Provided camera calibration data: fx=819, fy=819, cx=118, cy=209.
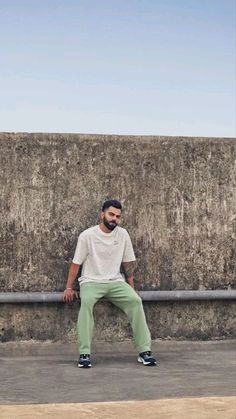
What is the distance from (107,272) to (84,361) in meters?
0.72

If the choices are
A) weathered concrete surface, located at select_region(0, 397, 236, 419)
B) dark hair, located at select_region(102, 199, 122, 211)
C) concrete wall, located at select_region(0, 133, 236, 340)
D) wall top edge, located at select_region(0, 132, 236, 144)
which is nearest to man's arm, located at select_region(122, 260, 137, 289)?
concrete wall, located at select_region(0, 133, 236, 340)

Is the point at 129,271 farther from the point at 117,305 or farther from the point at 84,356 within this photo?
the point at 84,356

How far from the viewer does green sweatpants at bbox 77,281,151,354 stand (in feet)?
18.8

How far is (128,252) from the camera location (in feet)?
20.0

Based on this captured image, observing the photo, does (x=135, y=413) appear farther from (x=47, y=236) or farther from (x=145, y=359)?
(x=47, y=236)

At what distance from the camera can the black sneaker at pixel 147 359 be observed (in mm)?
5660

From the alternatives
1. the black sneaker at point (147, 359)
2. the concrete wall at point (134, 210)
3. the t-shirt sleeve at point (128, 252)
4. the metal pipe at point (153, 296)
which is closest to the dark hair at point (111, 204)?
the t-shirt sleeve at point (128, 252)

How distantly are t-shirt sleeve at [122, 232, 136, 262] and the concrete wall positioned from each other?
1.12ft

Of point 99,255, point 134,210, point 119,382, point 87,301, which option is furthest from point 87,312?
point 134,210

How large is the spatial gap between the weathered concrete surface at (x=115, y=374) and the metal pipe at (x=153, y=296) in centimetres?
35

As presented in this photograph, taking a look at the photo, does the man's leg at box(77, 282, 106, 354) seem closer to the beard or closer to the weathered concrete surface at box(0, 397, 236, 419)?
the beard

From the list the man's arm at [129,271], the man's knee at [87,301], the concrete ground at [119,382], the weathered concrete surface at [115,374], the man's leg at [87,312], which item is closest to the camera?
the concrete ground at [119,382]

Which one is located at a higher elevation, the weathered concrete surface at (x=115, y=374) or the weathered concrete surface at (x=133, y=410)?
the weathered concrete surface at (x=115, y=374)

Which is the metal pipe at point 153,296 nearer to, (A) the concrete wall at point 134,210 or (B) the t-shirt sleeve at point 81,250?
(A) the concrete wall at point 134,210
